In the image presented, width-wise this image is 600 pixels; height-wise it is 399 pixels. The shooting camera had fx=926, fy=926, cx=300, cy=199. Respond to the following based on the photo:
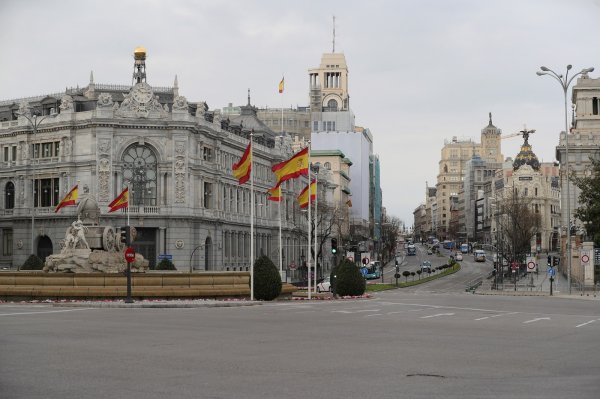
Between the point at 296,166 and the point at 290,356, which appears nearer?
the point at 290,356

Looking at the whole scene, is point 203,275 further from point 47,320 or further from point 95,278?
point 47,320

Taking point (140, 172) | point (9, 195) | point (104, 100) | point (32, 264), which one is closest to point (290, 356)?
point (32, 264)

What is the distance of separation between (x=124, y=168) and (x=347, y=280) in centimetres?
3822

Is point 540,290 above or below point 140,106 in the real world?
below

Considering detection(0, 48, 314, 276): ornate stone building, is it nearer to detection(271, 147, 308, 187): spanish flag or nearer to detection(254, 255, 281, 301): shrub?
detection(271, 147, 308, 187): spanish flag

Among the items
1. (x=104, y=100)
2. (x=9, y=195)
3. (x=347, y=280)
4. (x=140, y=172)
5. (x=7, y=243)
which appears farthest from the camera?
(x=9, y=195)

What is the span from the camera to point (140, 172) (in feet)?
284

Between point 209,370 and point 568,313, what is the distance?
2592 centimetres

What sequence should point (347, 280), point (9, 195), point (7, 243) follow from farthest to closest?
point (9, 195)
point (7, 243)
point (347, 280)

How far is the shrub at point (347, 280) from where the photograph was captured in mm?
53969

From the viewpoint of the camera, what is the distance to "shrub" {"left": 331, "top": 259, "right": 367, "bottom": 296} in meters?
54.0

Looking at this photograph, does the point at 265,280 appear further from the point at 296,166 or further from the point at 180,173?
the point at 180,173

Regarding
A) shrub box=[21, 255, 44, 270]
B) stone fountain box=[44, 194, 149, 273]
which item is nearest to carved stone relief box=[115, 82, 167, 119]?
shrub box=[21, 255, 44, 270]

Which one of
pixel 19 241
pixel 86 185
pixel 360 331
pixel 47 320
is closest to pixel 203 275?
pixel 47 320
